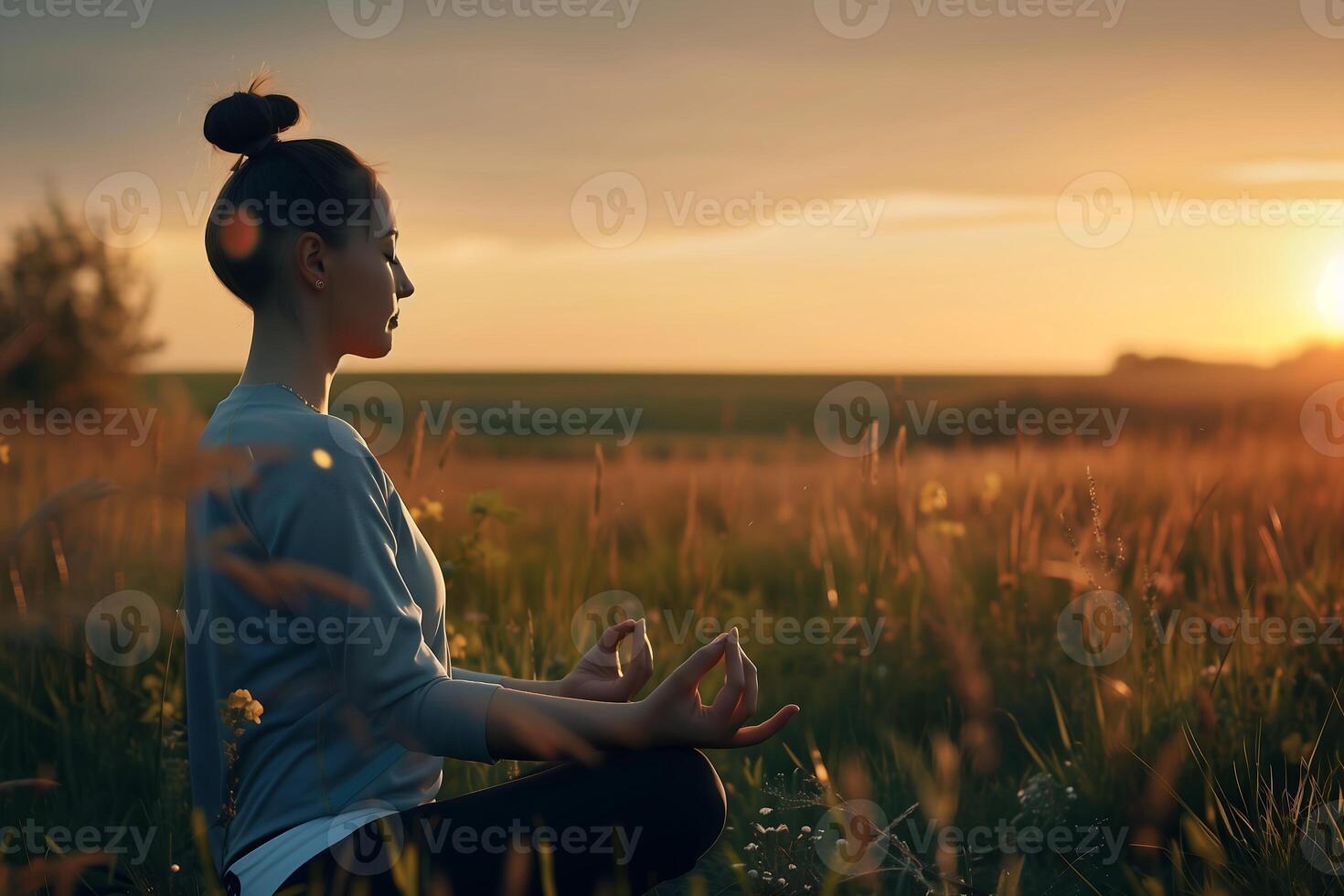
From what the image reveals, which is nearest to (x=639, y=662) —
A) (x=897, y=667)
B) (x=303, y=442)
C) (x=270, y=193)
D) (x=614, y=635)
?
(x=614, y=635)

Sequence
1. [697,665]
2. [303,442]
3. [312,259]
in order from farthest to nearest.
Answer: [312,259], [303,442], [697,665]

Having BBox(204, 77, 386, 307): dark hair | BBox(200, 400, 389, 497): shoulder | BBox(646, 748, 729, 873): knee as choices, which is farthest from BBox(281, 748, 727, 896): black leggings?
BBox(204, 77, 386, 307): dark hair

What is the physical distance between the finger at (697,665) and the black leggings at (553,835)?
0.26m

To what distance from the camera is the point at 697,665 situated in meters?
1.60

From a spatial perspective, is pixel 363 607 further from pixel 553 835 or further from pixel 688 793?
pixel 688 793

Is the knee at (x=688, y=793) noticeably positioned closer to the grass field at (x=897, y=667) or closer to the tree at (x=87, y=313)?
the grass field at (x=897, y=667)

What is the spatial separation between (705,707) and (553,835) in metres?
0.35

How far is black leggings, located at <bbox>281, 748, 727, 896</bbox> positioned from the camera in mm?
1704

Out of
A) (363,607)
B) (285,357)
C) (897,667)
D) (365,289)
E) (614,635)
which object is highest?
(365,289)

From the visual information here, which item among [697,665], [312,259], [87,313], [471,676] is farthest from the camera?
[87,313]

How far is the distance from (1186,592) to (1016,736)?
161 centimetres

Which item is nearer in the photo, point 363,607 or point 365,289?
point 363,607

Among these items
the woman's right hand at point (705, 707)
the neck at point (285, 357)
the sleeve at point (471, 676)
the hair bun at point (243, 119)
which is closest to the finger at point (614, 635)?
the sleeve at point (471, 676)

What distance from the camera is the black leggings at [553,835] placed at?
67.1 inches
